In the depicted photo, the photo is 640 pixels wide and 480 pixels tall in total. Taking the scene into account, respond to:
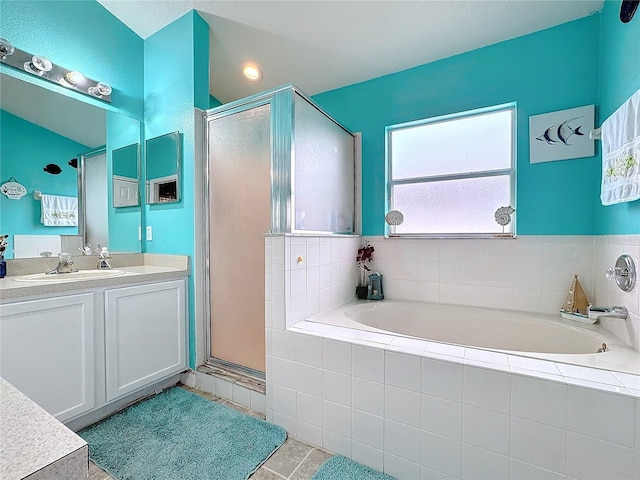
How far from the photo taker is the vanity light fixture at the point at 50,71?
1.64 m

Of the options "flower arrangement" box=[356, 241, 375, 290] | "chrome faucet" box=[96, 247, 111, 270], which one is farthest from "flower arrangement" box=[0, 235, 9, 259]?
"flower arrangement" box=[356, 241, 375, 290]

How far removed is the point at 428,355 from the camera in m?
1.19

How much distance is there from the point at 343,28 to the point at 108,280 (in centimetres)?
227

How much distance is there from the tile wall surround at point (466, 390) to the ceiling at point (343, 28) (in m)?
1.45

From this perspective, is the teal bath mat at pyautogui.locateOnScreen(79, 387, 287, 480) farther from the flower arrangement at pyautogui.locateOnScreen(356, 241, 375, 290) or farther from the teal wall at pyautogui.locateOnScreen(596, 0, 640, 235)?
the teal wall at pyautogui.locateOnScreen(596, 0, 640, 235)

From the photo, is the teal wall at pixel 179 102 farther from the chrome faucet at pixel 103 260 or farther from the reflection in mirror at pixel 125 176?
the chrome faucet at pixel 103 260

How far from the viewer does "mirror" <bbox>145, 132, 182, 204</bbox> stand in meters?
2.11

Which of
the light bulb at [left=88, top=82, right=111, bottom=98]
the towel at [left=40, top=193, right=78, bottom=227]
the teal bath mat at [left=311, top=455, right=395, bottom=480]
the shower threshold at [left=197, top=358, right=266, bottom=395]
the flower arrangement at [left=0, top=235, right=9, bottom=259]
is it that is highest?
the light bulb at [left=88, top=82, right=111, bottom=98]

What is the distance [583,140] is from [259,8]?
2301 millimetres

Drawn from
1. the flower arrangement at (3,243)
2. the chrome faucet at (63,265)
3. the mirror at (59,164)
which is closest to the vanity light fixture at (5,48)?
the mirror at (59,164)

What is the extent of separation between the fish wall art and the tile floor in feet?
7.36

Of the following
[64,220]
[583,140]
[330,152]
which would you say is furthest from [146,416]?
[583,140]

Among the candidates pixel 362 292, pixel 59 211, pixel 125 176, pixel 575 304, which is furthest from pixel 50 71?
pixel 575 304

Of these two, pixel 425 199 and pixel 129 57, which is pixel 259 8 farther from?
pixel 425 199
